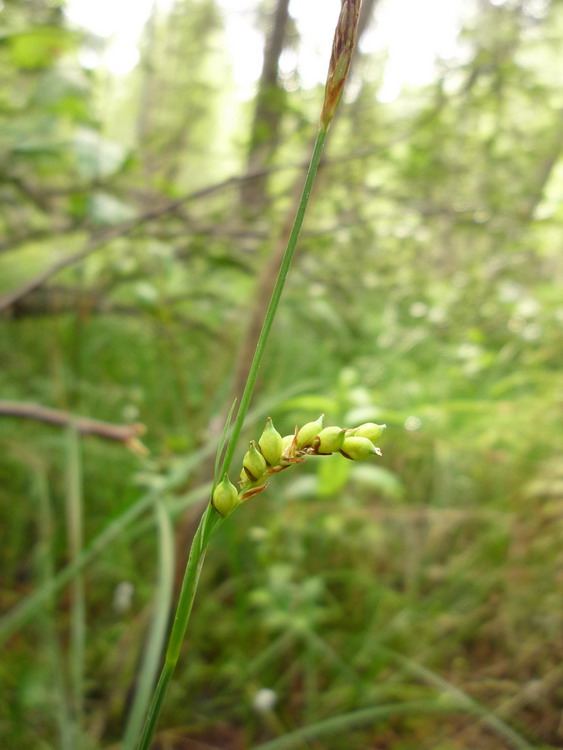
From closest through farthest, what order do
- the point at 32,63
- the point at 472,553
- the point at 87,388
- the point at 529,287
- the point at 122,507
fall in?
the point at 122,507, the point at 32,63, the point at 472,553, the point at 87,388, the point at 529,287

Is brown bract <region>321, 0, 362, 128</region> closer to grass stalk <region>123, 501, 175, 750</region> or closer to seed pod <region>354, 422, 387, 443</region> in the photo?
seed pod <region>354, 422, 387, 443</region>

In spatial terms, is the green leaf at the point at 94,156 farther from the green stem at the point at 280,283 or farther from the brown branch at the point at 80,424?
the green stem at the point at 280,283

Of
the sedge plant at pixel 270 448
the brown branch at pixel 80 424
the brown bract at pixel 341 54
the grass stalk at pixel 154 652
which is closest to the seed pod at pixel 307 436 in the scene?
the sedge plant at pixel 270 448

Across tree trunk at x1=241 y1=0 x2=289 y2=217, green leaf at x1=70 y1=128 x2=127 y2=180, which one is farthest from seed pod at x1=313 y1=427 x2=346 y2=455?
tree trunk at x1=241 y1=0 x2=289 y2=217

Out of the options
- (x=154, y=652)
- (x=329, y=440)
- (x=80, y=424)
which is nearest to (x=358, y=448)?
(x=329, y=440)

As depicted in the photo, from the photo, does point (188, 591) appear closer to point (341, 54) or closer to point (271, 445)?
point (271, 445)

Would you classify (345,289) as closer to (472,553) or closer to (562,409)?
(562,409)

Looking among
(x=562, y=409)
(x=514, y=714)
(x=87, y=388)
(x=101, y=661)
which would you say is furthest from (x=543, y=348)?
(x=101, y=661)

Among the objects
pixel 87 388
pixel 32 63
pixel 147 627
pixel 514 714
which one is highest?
pixel 32 63
